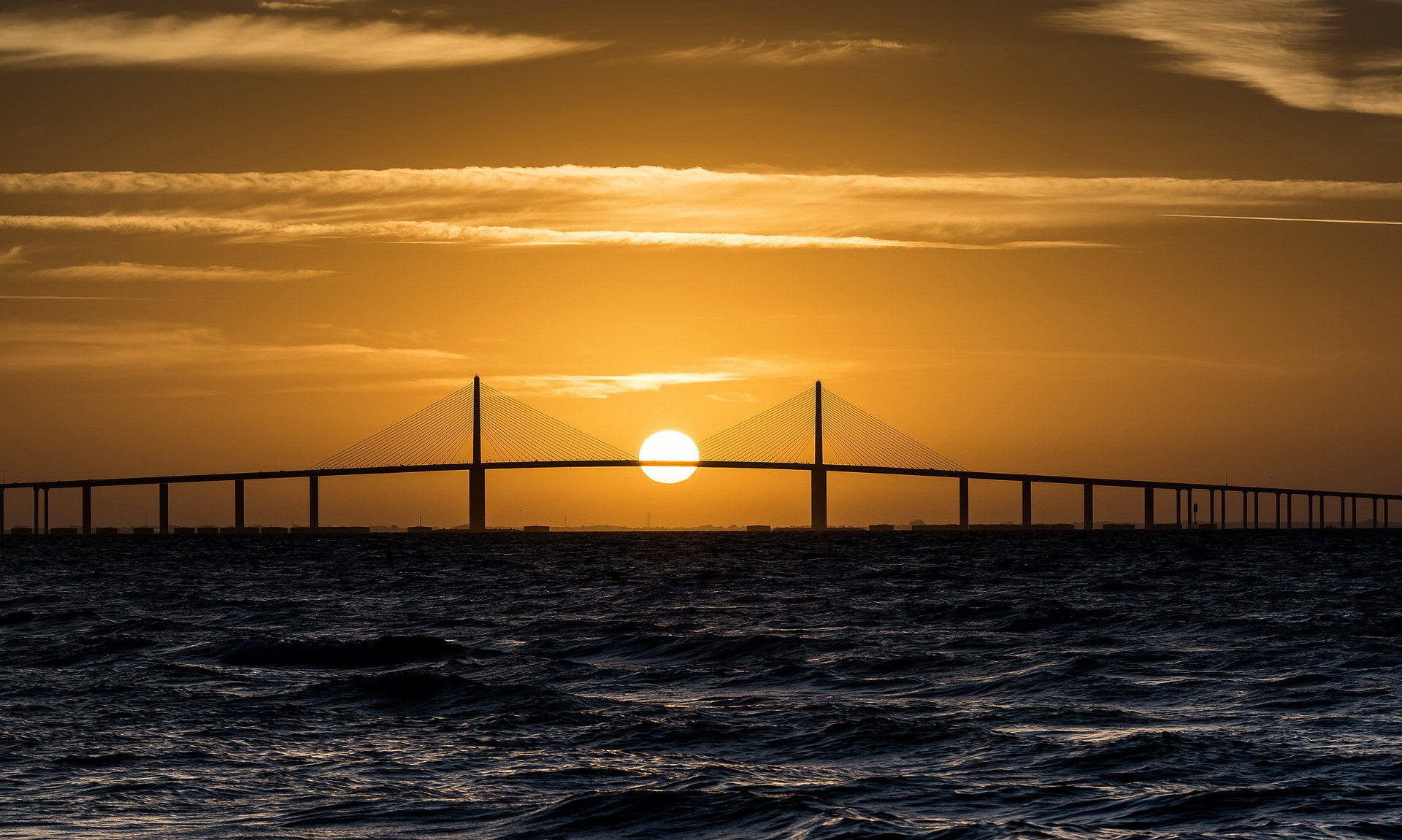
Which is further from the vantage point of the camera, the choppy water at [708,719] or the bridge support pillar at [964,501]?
the bridge support pillar at [964,501]

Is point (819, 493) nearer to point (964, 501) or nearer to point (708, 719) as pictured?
point (964, 501)

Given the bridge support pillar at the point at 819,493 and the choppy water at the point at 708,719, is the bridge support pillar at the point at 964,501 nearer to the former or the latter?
the bridge support pillar at the point at 819,493

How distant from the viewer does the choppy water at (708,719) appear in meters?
13.9

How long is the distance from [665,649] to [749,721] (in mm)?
9838

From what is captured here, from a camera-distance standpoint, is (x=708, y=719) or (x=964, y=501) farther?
(x=964, y=501)

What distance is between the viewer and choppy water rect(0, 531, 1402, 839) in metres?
13.9

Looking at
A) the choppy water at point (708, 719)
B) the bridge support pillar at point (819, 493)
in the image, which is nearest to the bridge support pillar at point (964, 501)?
the bridge support pillar at point (819, 493)

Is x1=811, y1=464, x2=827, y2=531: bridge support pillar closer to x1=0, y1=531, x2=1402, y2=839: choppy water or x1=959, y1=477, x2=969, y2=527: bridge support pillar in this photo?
x1=959, y1=477, x2=969, y2=527: bridge support pillar

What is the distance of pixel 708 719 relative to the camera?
1986cm

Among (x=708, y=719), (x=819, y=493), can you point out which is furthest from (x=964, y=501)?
(x=708, y=719)

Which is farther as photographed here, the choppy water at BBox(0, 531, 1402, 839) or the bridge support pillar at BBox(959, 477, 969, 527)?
the bridge support pillar at BBox(959, 477, 969, 527)

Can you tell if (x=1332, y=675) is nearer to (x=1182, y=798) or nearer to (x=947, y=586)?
(x=1182, y=798)

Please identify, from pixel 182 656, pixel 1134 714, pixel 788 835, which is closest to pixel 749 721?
pixel 1134 714

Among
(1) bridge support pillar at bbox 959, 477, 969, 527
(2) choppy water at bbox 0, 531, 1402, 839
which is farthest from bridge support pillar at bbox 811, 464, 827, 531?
(2) choppy water at bbox 0, 531, 1402, 839
